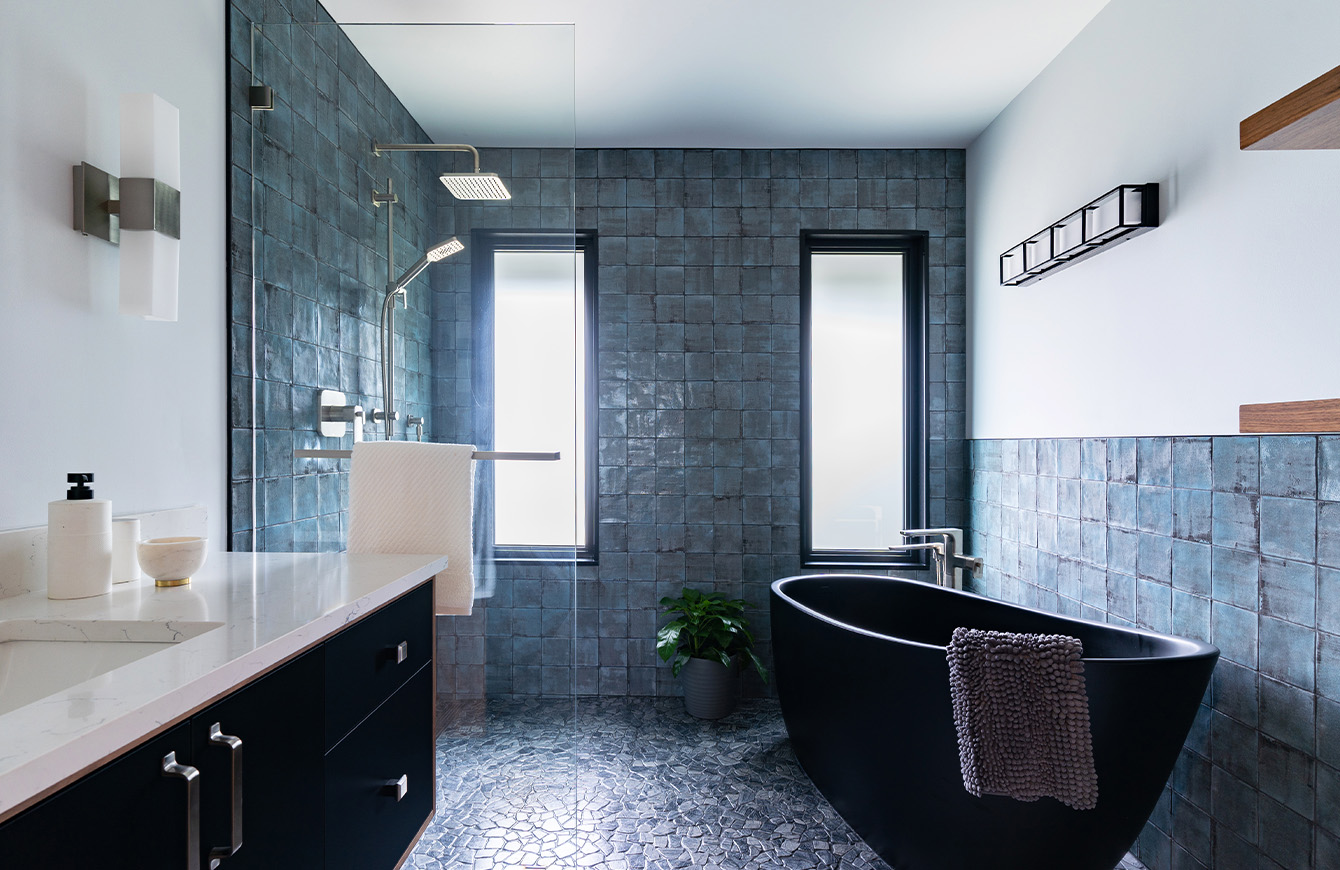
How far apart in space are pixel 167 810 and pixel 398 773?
73 centimetres

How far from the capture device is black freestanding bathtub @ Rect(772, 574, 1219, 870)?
1.62 meters

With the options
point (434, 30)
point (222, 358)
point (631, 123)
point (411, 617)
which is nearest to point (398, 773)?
point (411, 617)

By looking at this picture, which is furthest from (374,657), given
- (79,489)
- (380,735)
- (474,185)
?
(474,185)

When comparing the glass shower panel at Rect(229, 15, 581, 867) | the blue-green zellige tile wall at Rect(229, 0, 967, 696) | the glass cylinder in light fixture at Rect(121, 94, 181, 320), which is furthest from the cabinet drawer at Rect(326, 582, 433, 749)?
the blue-green zellige tile wall at Rect(229, 0, 967, 696)

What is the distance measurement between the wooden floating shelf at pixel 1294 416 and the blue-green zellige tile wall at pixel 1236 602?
571mm

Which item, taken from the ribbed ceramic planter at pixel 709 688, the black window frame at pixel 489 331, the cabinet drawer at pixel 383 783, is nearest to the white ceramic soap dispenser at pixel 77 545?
the cabinet drawer at pixel 383 783

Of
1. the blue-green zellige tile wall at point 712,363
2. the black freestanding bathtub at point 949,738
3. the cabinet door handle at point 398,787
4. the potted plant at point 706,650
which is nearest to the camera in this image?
the cabinet door handle at point 398,787

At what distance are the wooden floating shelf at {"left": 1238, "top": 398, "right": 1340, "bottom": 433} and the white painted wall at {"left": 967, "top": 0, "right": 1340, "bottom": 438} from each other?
0.55 m

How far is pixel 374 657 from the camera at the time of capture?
4.29 ft

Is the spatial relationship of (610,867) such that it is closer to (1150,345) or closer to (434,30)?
(1150,345)

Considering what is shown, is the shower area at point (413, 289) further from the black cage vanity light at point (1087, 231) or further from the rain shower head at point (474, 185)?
the black cage vanity light at point (1087, 231)

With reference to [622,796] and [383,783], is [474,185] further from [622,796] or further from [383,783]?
[622,796]

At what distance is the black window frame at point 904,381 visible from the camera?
3.40m

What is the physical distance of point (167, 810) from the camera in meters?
0.76
